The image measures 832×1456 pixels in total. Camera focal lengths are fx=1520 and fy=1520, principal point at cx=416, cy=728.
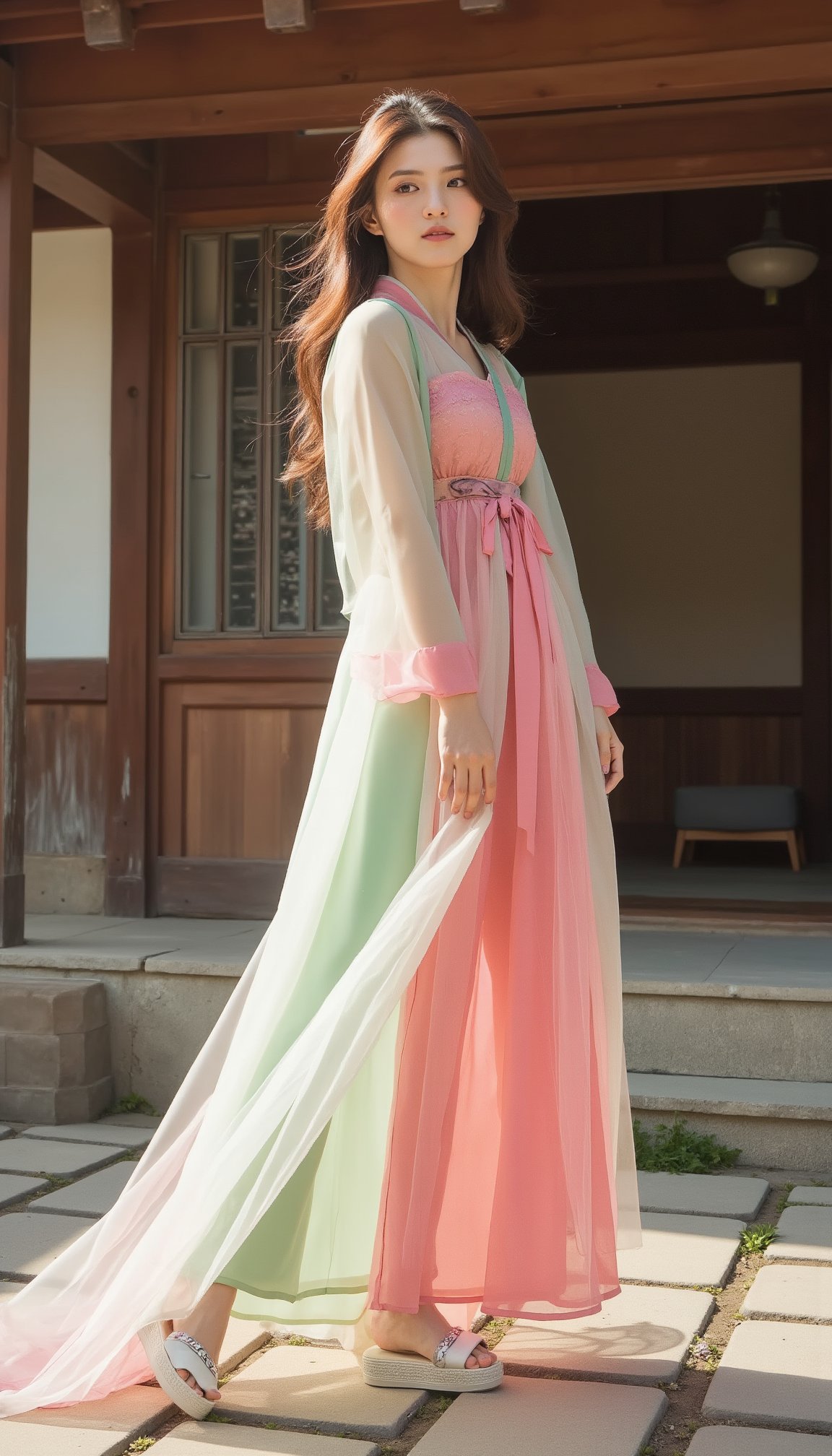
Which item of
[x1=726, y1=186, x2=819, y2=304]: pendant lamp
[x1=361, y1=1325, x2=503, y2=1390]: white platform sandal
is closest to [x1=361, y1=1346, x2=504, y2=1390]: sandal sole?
[x1=361, y1=1325, x2=503, y2=1390]: white platform sandal

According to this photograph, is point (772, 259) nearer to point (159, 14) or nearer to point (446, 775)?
point (159, 14)

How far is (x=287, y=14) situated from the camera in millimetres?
3609

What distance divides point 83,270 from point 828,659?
3920 mm

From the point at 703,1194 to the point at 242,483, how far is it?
266 cm

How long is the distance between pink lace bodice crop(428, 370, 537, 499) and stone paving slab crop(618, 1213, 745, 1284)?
1.26 m

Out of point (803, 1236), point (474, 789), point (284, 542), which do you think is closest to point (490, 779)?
point (474, 789)

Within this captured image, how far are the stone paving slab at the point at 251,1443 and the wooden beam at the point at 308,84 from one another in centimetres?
309

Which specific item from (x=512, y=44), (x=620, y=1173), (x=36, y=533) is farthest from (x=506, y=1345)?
(x=36, y=533)

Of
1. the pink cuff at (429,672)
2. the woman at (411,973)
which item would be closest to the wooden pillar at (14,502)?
the woman at (411,973)

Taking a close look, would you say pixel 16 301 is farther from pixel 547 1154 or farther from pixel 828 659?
pixel 828 659

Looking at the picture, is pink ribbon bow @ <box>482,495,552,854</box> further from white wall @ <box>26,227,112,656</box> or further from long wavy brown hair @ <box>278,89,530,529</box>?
white wall @ <box>26,227,112,656</box>

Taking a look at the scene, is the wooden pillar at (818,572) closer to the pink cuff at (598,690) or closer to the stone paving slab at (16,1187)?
the stone paving slab at (16,1187)

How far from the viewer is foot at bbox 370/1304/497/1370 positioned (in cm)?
197

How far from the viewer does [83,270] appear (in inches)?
190
